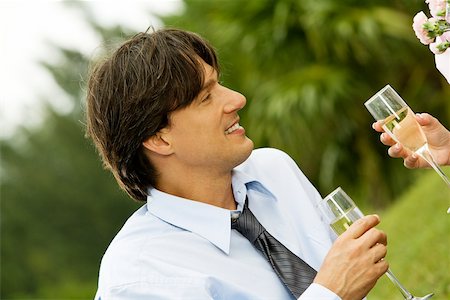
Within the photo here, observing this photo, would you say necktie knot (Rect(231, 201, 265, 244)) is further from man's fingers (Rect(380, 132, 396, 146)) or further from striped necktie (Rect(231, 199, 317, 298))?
man's fingers (Rect(380, 132, 396, 146))

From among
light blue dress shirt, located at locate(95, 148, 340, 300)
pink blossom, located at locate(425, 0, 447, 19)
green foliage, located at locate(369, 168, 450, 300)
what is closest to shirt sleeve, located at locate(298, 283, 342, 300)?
light blue dress shirt, located at locate(95, 148, 340, 300)

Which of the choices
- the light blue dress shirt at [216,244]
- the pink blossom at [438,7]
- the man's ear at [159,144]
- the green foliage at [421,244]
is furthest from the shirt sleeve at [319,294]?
the green foliage at [421,244]

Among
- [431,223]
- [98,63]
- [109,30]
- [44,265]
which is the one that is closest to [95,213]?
[44,265]

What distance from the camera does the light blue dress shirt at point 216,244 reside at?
2.74 m

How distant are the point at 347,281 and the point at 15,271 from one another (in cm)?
2803

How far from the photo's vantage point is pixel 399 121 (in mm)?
2607

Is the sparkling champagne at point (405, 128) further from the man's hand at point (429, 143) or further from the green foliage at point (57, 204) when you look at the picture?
the green foliage at point (57, 204)

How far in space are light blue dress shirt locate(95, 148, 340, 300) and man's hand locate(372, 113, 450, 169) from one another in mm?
453

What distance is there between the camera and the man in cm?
272

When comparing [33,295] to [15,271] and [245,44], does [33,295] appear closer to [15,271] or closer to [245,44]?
[15,271]

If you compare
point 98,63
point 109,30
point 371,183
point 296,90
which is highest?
point 109,30

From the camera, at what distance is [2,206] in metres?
30.1

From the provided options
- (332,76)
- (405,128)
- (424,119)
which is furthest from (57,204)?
(405,128)

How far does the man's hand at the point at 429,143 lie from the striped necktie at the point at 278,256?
0.48m
